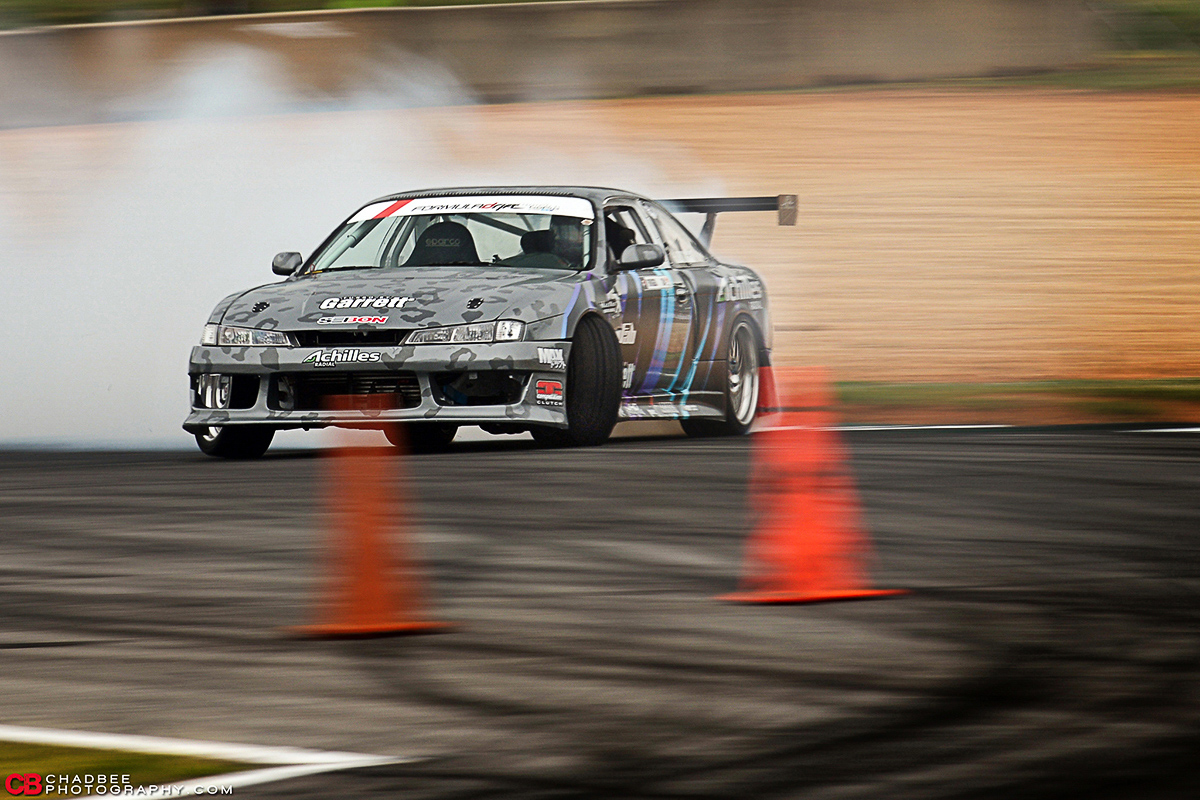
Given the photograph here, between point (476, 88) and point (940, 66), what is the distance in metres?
5.20

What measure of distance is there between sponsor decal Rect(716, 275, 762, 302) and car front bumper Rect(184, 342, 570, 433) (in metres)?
2.24

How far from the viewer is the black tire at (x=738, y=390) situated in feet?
41.5

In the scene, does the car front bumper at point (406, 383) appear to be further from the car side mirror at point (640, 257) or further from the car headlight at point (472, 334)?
the car side mirror at point (640, 257)

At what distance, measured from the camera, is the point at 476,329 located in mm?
10547

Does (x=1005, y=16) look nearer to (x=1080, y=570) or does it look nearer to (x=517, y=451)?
(x=517, y=451)

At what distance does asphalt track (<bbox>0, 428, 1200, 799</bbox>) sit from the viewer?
447 centimetres

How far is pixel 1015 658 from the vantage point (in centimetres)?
549

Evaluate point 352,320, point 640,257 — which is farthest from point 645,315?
point 352,320

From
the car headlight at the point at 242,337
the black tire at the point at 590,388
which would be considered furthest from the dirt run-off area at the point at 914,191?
the car headlight at the point at 242,337

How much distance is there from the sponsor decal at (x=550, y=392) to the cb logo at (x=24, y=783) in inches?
245

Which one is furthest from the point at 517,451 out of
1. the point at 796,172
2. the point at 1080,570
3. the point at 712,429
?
the point at 796,172

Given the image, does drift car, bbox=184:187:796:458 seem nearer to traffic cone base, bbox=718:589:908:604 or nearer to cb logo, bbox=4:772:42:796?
traffic cone base, bbox=718:589:908:604

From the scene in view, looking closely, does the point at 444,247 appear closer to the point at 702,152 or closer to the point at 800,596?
the point at 800,596

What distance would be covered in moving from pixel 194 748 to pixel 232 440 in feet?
21.7
